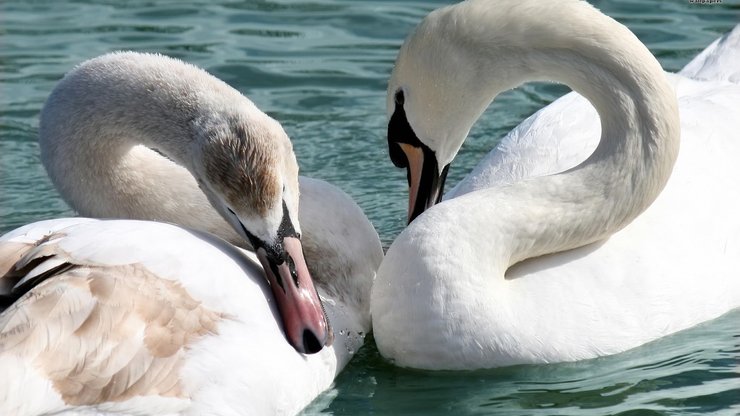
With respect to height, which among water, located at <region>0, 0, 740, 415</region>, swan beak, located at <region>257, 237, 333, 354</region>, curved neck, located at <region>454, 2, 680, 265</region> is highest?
curved neck, located at <region>454, 2, 680, 265</region>

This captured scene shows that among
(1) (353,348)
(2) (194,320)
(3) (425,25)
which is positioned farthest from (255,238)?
(3) (425,25)

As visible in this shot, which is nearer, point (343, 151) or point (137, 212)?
point (137, 212)

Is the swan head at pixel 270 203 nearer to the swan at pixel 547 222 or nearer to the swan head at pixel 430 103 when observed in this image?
the swan at pixel 547 222

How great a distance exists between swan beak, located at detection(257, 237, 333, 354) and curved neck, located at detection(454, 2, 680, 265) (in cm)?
84

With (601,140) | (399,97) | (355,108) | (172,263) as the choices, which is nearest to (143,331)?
(172,263)

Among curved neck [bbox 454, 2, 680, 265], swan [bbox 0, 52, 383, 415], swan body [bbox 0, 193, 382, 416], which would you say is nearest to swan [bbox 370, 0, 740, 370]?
curved neck [bbox 454, 2, 680, 265]

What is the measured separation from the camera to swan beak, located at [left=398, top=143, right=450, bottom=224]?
20.0 ft

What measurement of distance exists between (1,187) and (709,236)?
3693 mm

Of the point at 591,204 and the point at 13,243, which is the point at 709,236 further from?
the point at 13,243

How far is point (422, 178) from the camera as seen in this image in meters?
6.14

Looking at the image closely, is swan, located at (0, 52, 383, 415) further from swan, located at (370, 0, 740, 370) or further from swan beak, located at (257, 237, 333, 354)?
swan, located at (370, 0, 740, 370)

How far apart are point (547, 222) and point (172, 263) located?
1465 millimetres

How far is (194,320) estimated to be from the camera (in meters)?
4.99

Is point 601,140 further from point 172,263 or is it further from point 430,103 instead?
point 172,263
